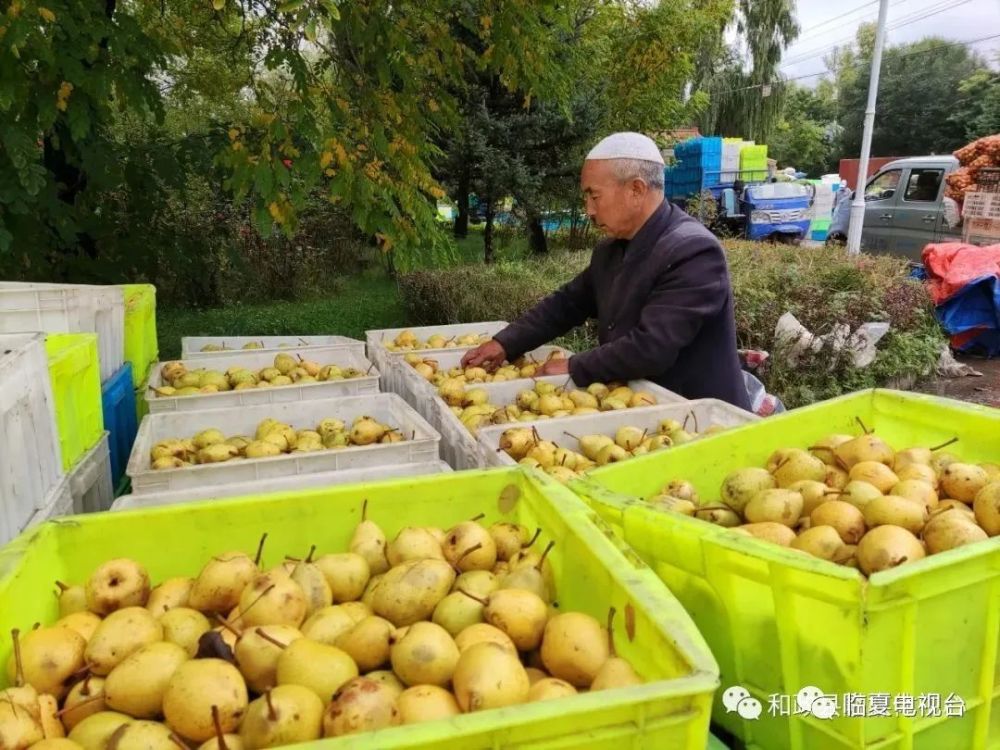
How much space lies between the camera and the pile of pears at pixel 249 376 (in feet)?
12.9

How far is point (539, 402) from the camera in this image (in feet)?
11.7

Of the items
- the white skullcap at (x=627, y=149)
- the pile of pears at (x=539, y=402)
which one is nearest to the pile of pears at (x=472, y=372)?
the pile of pears at (x=539, y=402)

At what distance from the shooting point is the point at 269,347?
4805 mm

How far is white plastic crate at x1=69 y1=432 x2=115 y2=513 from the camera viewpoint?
2646 mm

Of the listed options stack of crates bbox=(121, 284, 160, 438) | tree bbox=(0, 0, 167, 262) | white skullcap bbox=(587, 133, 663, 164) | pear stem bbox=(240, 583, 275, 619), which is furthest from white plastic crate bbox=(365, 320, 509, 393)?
pear stem bbox=(240, 583, 275, 619)

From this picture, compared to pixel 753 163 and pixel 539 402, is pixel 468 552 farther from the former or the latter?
pixel 753 163

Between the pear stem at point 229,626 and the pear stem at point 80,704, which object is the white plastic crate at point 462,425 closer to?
the pear stem at point 229,626

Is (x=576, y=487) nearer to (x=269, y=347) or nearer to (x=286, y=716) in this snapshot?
(x=286, y=716)

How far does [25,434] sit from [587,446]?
6.30ft

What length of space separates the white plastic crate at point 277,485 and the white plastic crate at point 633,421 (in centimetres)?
32

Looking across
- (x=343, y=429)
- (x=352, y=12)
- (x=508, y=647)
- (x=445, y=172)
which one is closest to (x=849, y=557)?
(x=508, y=647)

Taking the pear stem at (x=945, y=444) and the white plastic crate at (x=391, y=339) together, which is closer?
the pear stem at (x=945, y=444)

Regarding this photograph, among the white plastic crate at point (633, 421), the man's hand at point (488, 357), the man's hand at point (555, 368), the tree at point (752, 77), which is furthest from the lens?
the tree at point (752, 77)

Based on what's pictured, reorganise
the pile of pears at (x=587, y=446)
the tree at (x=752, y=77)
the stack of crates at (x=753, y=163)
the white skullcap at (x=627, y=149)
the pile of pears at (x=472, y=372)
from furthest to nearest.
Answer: the tree at (x=752, y=77) → the stack of crates at (x=753, y=163) → the pile of pears at (x=472, y=372) → the white skullcap at (x=627, y=149) → the pile of pears at (x=587, y=446)
